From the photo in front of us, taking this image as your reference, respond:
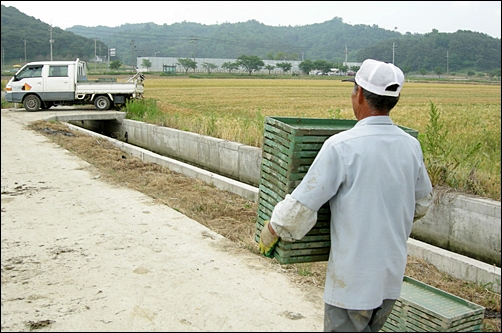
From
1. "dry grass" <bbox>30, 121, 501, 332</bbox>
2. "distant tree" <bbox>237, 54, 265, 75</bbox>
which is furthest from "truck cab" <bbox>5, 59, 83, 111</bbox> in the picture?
"distant tree" <bbox>237, 54, 265, 75</bbox>

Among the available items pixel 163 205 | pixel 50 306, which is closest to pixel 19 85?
pixel 163 205

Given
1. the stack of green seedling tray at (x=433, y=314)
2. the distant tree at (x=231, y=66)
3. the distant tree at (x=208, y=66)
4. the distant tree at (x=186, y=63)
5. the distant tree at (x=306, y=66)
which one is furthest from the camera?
the distant tree at (x=231, y=66)

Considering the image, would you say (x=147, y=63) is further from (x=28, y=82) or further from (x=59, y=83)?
(x=59, y=83)

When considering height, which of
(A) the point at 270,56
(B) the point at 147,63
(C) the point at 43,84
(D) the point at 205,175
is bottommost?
(D) the point at 205,175

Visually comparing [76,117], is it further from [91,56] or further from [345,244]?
[91,56]

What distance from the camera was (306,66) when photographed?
3305 inches

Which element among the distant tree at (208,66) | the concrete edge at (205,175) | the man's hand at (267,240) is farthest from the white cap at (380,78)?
the distant tree at (208,66)

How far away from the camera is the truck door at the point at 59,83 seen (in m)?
20.7

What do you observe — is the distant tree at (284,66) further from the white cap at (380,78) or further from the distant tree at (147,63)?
the white cap at (380,78)

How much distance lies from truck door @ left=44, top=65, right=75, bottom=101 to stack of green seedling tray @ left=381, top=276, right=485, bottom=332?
1902cm

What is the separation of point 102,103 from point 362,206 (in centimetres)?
1978

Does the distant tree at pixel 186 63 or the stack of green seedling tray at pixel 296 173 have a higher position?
the distant tree at pixel 186 63

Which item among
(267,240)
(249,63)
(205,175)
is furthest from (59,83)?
(249,63)

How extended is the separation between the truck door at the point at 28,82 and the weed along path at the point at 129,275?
47.6ft
